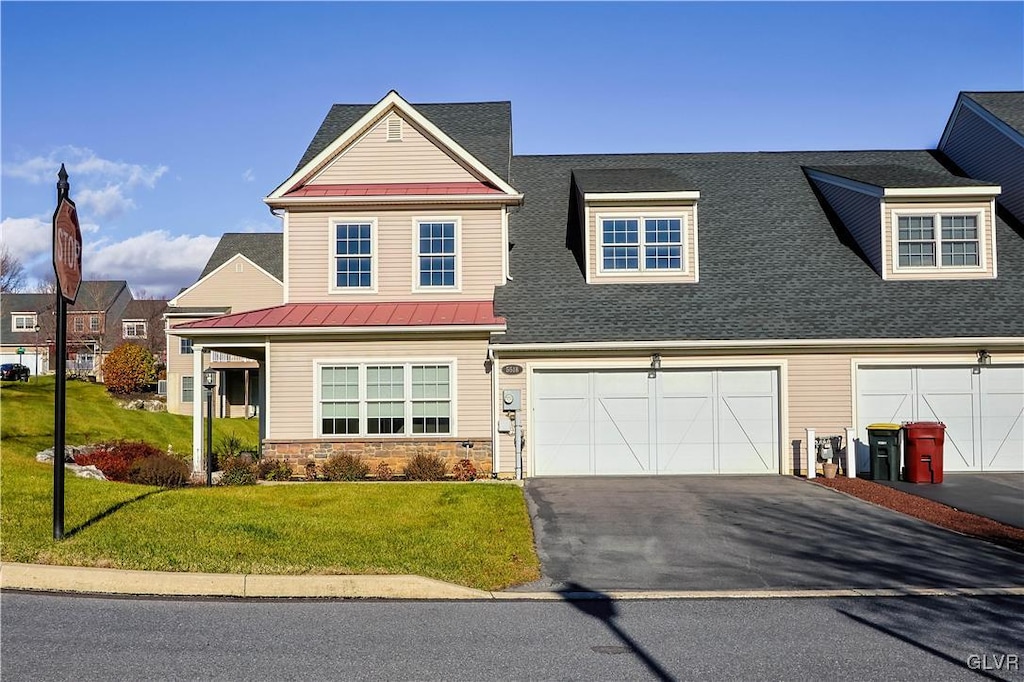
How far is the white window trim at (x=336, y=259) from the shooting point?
62.7 ft

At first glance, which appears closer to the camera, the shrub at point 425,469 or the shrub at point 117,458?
the shrub at point 117,458

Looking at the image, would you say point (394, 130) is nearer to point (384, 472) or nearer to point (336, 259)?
point (336, 259)

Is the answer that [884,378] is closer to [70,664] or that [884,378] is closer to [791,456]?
[791,456]

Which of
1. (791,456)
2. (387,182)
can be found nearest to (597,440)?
(791,456)

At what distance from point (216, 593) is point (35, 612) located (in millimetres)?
1601

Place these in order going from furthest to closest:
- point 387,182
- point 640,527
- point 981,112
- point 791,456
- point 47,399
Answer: point 47,399, point 981,112, point 387,182, point 791,456, point 640,527

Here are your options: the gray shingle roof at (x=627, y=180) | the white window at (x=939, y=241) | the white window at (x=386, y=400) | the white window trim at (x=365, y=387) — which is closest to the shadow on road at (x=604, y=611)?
the white window trim at (x=365, y=387)

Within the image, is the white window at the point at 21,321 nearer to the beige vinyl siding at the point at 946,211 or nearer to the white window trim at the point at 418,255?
the white window trim at the point at 418,255

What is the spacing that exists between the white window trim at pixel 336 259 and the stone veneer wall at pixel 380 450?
11.9 ft

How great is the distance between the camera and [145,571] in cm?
876

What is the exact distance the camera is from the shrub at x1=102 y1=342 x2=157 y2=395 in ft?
143

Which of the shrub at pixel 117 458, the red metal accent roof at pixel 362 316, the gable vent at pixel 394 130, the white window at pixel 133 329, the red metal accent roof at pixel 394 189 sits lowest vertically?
the shrub at pixel 117 458

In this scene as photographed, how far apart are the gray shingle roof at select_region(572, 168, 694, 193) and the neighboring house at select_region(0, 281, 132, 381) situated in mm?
40873

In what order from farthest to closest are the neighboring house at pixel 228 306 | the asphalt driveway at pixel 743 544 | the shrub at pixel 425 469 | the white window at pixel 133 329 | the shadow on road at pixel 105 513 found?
the white window at pixel 133 329 → the neighboring house at pixel 228 306 → the shrub at pixel 425 469 → the shadow on road at pixel 105 513 → the asphalt driveway at pixel 743 544
